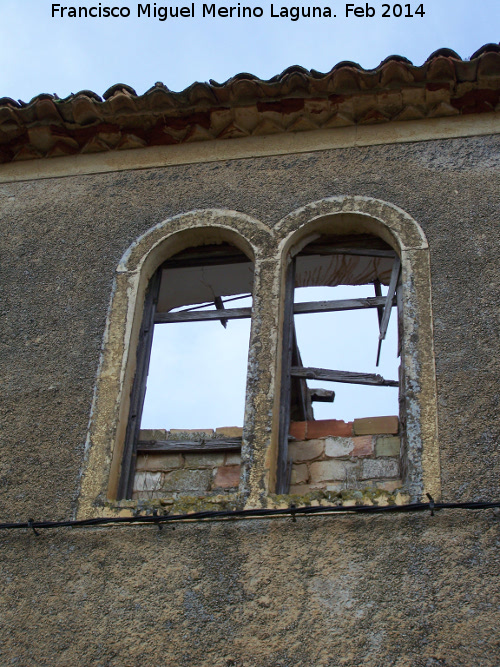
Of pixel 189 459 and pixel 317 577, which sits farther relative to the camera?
pixel 189 459

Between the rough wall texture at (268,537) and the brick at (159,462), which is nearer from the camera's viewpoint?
the rough wall texture at (268,537)

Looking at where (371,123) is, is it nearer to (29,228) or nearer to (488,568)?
(29,228)

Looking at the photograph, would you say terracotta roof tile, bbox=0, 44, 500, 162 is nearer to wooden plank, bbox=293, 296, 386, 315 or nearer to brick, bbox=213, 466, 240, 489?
wooden plank, bbox=293, 296, 386, 315

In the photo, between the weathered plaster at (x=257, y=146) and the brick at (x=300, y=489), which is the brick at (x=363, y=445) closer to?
the brick at (x=300, y=489)

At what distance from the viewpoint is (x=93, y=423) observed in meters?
5.11

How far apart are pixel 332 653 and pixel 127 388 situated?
211 cm

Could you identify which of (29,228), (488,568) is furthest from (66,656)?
(29,228)

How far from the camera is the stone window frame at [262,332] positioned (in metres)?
4.74

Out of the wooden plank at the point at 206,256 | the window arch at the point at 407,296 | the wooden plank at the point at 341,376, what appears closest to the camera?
the window arch at the point at 407,296

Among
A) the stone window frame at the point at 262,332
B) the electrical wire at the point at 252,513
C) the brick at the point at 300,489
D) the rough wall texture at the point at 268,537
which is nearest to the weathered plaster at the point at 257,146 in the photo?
the rough wall texture at the point at 268,537

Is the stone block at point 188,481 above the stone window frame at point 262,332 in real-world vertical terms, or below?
below

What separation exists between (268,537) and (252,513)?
16cm

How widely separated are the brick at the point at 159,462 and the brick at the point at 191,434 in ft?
0.49

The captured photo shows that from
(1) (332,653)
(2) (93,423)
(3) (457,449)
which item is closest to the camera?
(1) (332,653)
